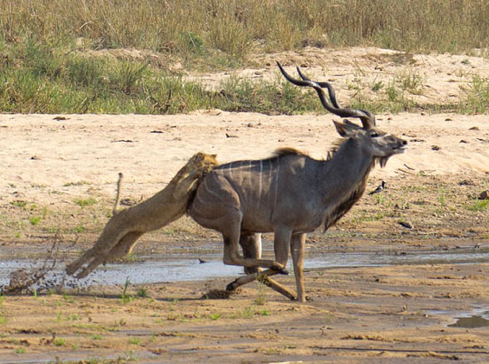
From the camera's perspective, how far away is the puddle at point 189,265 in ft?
26.6

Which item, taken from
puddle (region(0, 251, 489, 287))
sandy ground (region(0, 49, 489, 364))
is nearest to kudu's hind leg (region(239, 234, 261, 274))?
sandy ground (region(0, 49, 489, 364))

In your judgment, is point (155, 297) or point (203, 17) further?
point (203, 17)

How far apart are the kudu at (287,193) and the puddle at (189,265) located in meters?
0.95

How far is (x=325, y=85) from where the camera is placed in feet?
25.4

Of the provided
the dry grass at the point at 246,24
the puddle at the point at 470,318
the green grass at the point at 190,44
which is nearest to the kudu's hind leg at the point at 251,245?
the puddle at the point at 470,318

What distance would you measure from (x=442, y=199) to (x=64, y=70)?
602cm

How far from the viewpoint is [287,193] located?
7320mm

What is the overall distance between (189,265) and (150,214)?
1420mm

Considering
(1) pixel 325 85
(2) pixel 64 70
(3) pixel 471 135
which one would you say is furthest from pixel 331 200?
(2) pixel 64 70

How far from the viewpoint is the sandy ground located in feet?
19.2

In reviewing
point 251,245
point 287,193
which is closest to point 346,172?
point 287,193

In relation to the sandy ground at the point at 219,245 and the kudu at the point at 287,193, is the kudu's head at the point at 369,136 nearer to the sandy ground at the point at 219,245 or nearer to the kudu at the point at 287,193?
the kudu at the point at 287,193

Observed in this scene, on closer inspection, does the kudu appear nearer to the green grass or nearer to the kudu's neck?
the kudu's neck

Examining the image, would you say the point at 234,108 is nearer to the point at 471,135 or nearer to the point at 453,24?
the point at 471,135
